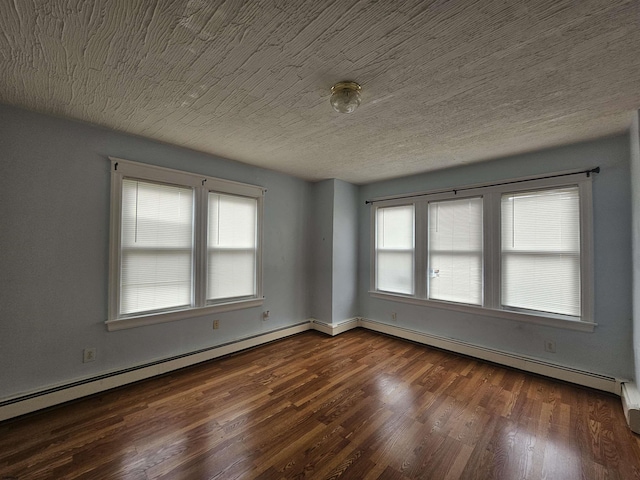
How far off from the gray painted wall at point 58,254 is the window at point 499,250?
320 centimetres

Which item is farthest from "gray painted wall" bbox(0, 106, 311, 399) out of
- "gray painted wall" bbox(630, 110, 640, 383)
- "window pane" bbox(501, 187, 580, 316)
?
"gray painted wall" bbox(630, 110, 640, 383)

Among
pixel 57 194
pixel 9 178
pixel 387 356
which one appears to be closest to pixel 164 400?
pixel 57 194

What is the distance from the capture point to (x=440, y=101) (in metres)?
1.99

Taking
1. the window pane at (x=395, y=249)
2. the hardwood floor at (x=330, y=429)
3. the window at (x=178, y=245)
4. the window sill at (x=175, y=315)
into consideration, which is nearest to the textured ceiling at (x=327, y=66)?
the window at (x=178, y=245)

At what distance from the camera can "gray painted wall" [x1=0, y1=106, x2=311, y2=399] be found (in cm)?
212

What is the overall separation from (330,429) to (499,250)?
2.76 m

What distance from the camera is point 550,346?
286 cm

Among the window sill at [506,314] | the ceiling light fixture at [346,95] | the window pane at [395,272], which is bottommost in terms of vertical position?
the window sill at [506,314]

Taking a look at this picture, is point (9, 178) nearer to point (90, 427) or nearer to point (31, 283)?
point (31, 283)

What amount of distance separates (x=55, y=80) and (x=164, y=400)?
2614 mm

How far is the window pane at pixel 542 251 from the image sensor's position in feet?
9.14

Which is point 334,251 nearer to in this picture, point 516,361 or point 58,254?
point 516,361

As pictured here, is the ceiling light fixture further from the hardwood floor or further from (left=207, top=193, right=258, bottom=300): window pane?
the hardwood floor

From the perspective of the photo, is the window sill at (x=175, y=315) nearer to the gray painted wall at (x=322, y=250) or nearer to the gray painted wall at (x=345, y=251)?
the gray painted wall at (x=322, y=250)
